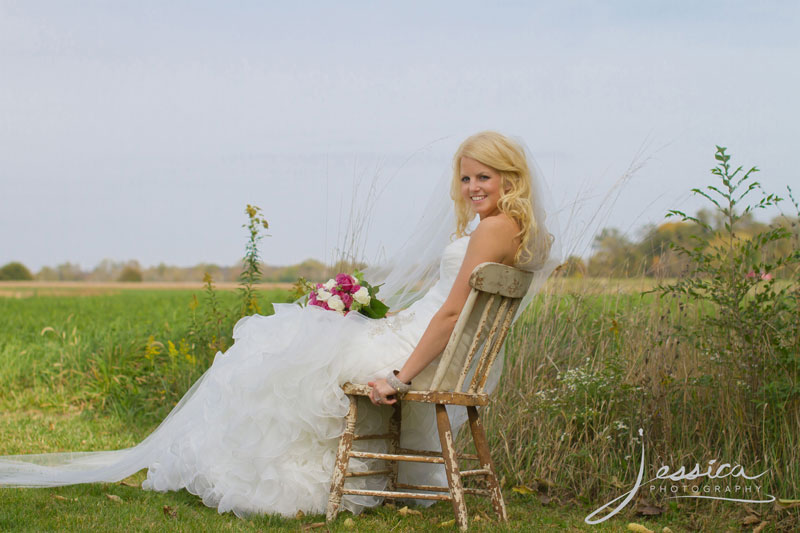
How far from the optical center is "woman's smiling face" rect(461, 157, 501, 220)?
12.2 ft

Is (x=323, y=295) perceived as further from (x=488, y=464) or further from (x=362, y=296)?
(x=488, y=464)

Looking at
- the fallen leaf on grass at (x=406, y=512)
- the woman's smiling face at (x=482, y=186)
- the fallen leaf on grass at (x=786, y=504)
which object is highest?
the woman's smiling face at (x=482, y=186)

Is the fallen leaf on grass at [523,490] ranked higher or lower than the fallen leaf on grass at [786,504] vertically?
lower

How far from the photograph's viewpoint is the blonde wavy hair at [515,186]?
3623 millimetres

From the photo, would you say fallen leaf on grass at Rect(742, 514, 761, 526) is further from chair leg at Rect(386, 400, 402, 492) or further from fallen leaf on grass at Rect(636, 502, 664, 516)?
chair leg at Rect(386, 400, 402, 492)

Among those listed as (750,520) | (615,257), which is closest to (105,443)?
(615,257)

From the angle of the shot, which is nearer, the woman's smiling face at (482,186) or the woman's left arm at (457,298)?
the woman's left arm at (457,298)

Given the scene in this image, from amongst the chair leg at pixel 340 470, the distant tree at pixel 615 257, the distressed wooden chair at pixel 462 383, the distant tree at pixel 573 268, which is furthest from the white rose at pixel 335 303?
the distant tree at pixel 615 257

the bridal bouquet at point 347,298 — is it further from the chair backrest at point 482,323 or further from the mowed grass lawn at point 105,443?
the mowed grass lawn at point 105,443

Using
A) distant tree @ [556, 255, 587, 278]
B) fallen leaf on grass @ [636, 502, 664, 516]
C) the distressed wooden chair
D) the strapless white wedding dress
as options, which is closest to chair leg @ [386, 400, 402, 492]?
the strapless white wedding dress

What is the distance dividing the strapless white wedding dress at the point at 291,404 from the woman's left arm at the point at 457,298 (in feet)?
0.38

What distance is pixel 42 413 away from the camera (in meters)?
7.38

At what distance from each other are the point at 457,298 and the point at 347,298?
0.69m

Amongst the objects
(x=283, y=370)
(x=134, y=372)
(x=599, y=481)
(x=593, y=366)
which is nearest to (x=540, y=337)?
(x=593, y=366)
